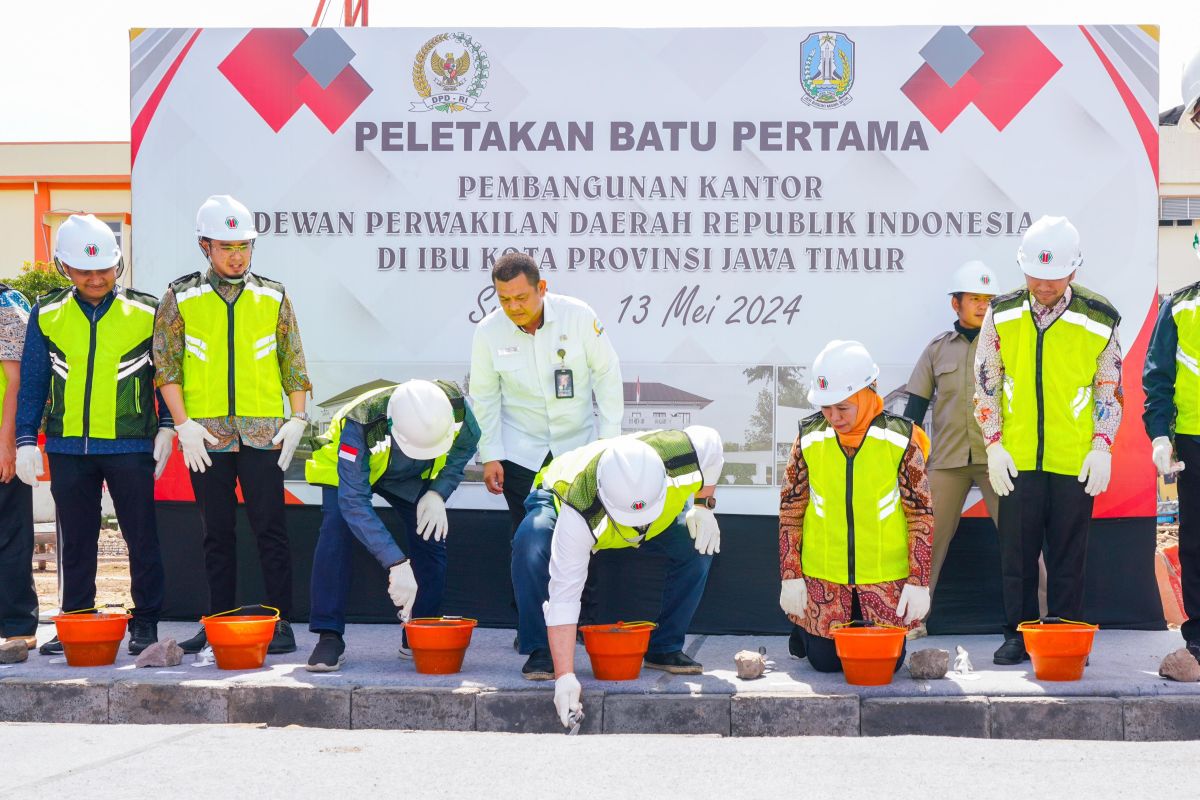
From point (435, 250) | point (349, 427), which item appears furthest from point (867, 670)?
point (435, 250)

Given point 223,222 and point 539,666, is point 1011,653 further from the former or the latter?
point 223,222

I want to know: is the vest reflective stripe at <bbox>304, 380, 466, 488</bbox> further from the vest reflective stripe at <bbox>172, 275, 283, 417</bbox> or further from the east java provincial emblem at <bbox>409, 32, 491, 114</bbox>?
the east java provincial emblem at <bbox>409, 32, 491, 114</bbox>

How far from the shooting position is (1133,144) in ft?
21.9

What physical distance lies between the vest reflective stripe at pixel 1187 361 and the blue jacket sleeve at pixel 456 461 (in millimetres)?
2972

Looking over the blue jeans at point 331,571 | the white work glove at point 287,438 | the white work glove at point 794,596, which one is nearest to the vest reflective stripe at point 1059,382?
the white work glove at point 794,596

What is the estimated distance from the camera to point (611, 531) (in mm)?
5199

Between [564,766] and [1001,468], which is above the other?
[1001,468]

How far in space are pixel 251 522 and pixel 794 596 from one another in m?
2.42

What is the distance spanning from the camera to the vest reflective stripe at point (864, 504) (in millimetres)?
5371

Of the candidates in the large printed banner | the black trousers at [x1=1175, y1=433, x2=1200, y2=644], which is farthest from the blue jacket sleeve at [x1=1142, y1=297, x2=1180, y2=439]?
the large printed banner

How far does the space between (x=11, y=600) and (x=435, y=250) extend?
8.62 ft

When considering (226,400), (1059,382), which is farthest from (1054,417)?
(226,400)

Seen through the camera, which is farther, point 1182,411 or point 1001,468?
point 1001,468

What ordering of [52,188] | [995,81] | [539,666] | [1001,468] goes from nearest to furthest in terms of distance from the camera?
[539,666], [1001,468], [995,81], [52,188]
